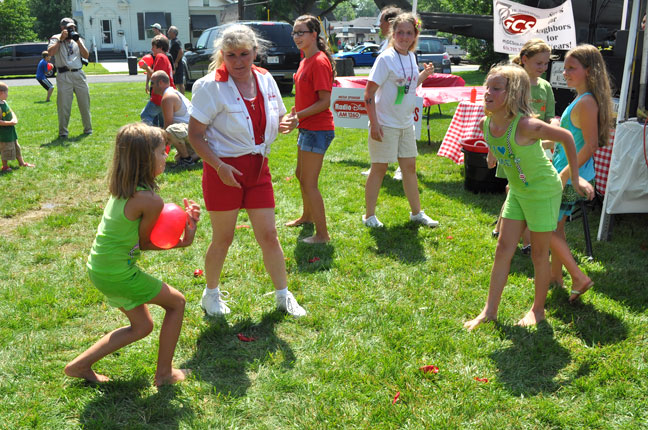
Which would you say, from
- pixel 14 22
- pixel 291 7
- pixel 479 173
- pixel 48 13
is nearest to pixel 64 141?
pixel 479 173

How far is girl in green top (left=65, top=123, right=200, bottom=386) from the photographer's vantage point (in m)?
2.85

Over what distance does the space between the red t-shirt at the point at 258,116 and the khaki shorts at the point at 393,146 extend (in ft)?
6.77

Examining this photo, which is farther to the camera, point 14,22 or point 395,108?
point 14,22

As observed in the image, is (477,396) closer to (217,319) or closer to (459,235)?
(217,319)

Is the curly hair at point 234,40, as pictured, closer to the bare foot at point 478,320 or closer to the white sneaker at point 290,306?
the white sneaker at point 290,306

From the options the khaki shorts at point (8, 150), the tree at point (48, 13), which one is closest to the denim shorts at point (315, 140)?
the khaki shorts at point (8, 150)

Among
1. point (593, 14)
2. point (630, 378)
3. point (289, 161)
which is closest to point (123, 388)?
point (630, 378)

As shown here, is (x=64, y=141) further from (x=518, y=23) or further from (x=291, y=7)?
(x=291, y=7)

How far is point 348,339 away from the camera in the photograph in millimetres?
3637

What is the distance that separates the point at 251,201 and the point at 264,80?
0.79m

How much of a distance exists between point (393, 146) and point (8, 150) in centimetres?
572

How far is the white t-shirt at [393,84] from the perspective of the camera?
5.25 meters

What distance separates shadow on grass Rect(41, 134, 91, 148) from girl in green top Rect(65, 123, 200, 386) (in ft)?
26.0

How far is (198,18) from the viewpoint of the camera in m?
49.6
